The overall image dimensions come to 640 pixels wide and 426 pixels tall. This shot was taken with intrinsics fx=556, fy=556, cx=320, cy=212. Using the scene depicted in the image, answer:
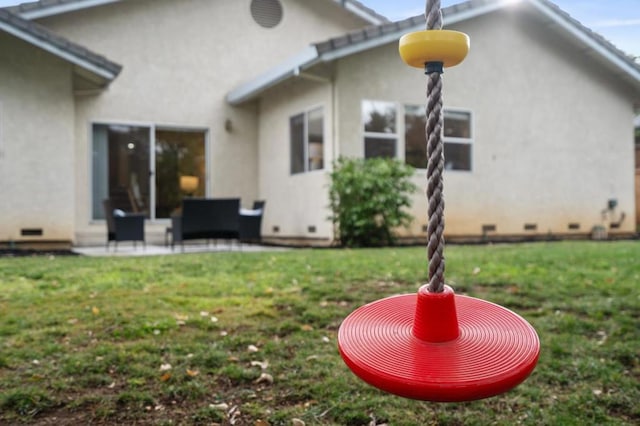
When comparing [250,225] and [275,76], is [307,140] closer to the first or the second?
[275,76]

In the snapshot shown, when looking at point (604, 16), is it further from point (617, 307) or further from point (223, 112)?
point (223, 112)

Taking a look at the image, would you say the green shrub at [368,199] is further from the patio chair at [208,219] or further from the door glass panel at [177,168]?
the door glass panel at [177,168]

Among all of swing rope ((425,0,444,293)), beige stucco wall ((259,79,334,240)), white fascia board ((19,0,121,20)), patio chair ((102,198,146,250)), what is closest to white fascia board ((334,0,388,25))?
beige stucco wall ((259,79,334,240))

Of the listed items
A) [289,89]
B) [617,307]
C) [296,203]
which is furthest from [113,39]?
[617,307]

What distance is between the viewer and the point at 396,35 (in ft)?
28.9

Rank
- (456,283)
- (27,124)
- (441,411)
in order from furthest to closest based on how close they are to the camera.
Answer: (27,124) < (456,283) < (441,411)

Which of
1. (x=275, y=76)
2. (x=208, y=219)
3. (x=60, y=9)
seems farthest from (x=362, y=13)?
(x=208, y=219)

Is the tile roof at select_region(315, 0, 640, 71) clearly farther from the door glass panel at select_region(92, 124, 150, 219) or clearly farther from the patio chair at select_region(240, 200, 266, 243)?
the door glass panel at select_region(92, 124, 150, 219)

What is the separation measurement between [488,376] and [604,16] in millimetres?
1052

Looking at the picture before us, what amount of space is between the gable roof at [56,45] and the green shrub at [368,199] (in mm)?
3795

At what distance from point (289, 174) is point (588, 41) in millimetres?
6094

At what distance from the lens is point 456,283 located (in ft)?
13.4

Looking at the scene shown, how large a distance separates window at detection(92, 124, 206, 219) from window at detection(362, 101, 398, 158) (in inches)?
130

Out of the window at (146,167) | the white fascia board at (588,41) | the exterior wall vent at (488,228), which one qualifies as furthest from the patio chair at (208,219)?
the white fascia board at (588,41)
